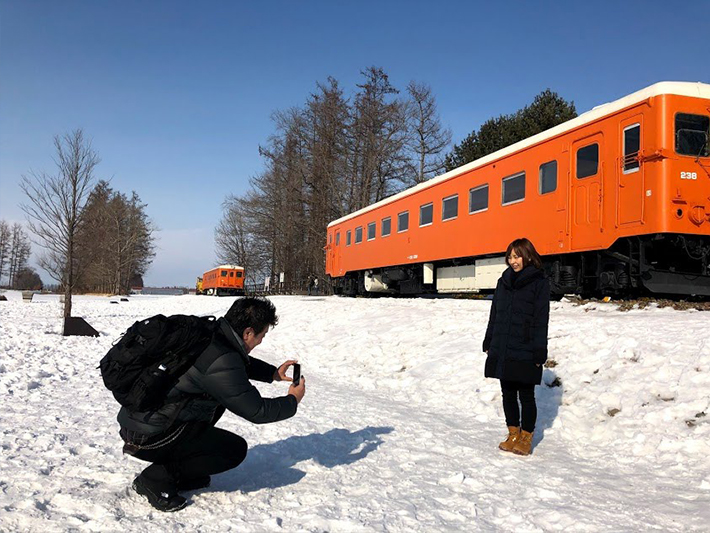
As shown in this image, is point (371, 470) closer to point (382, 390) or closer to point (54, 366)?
point (382, 390)

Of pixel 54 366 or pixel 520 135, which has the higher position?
pixel 520 135

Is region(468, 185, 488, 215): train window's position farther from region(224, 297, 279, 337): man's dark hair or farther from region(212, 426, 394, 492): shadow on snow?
region(224, 297, 279, 337): man's dark hair

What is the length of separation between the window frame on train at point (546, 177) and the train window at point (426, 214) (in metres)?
4.49

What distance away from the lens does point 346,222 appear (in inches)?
901

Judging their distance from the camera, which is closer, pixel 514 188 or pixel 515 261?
pixel 515 261

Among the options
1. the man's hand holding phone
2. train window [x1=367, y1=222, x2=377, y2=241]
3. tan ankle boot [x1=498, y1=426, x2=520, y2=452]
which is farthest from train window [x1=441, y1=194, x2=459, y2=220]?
the man's hand holding phone

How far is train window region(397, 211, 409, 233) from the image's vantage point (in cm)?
1718

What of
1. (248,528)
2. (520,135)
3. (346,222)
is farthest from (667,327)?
(520,135)

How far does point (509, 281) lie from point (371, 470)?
187cm

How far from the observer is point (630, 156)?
9.24 meters

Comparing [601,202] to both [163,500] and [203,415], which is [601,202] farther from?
[163,500]

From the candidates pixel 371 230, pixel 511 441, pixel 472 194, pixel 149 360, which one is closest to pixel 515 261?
pixel 511 441

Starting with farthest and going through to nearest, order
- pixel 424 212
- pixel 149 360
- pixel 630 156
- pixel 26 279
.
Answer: pixel 26 279, pixel 424 212, pixel 630 156, pixel 149 360

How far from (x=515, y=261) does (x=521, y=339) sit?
630 millimetres
